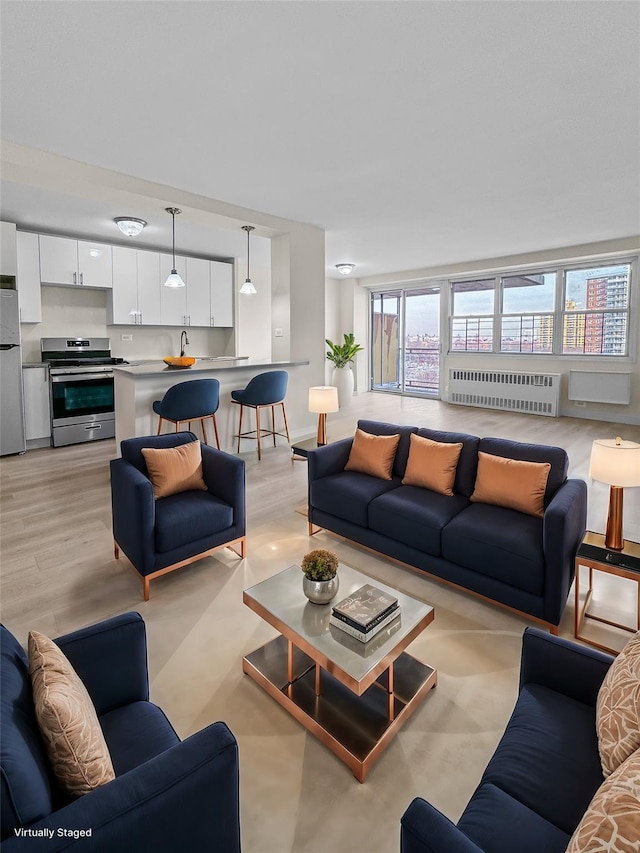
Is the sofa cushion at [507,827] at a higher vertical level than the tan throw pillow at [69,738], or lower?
lower

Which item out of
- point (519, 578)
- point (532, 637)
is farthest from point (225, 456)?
point (532, 637)

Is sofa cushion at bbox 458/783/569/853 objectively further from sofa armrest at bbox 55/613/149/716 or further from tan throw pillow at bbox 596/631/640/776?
A: sofa armrest at bbox 55/613/149/716

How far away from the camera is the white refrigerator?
510 cm

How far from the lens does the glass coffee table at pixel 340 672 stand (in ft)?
5.33

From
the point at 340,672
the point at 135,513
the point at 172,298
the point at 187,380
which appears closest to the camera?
the point at 340,672

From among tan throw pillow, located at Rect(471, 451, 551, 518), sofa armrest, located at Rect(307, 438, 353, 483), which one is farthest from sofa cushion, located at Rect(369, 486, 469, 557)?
sofa armrest, located at Rect(307, 438, 353, 483)

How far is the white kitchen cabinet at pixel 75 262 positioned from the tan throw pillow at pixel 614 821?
263 inches

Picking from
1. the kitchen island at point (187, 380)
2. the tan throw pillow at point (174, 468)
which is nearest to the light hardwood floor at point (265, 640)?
the tan throw pillow at point (174, 468)

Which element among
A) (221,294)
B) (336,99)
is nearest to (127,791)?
(336,99)

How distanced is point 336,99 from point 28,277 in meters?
4.55

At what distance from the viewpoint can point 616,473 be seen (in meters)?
2.26

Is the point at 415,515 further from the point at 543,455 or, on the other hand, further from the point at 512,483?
the point at 543,455

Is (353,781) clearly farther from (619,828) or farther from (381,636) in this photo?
(619,828)

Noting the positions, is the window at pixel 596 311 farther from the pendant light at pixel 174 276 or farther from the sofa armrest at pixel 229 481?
the sofa armrest at pixel 229 481
